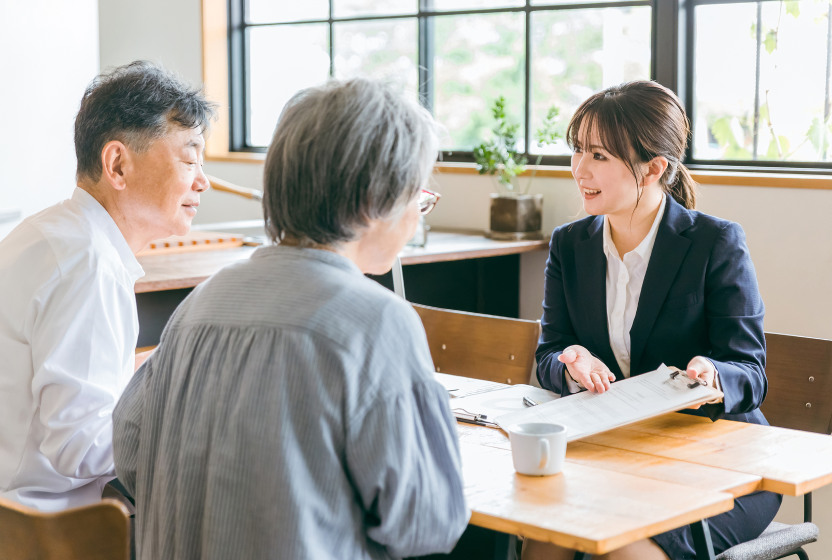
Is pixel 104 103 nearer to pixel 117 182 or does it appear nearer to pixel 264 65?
pixel 117 182

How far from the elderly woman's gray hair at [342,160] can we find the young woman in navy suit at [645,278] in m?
0.77

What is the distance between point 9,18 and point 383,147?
287 centimetres

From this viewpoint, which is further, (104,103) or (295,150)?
(104,103)

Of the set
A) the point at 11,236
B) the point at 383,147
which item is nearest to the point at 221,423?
the point at 383,147

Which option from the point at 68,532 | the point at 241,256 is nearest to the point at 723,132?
the point at 241,256

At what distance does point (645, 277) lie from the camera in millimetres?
1812

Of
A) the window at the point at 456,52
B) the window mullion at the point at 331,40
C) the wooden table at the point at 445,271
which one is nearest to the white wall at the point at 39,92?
the wooden table at the point at 445,271

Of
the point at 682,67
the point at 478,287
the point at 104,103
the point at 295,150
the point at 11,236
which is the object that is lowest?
the point at 478,287

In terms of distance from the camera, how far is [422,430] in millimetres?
945

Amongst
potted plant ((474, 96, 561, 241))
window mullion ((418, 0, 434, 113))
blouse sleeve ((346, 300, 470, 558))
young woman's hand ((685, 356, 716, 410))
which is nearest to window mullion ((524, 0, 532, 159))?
potted plant ((474, 96, 561, 241))

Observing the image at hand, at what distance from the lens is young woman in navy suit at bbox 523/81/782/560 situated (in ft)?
5.58

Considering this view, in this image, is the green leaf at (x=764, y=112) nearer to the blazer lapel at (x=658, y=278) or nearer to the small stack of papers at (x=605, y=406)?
the blazer lapel at (x=658, y=278)

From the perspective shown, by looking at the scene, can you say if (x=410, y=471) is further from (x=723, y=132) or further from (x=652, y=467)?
(x=723, y=132)

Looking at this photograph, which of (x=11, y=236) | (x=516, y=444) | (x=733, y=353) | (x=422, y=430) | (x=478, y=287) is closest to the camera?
(x=422, y=430)
